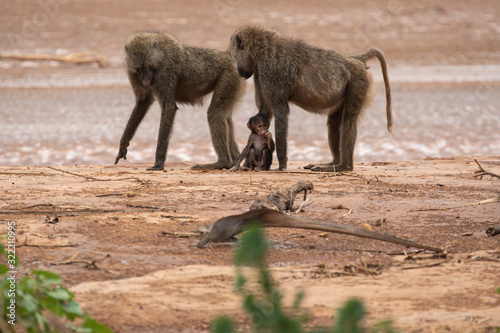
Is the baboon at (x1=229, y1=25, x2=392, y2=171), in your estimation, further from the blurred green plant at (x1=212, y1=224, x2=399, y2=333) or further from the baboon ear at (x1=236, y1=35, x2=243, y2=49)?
the blurred green plant at (x1=212, y1=224, x2=399, y2=333)

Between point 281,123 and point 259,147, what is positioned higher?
point 281,123

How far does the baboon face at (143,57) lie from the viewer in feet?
25.1

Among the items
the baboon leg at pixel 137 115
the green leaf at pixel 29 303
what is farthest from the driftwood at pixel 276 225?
the baboon leg at pixel 137 115

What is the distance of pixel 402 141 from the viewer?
11992mm

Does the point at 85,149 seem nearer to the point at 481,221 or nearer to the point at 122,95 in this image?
the point at 122,95

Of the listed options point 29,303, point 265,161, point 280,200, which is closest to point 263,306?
point 29,303

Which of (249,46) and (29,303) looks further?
(249,46)

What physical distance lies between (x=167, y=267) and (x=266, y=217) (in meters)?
0.59

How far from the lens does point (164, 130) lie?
798 centimetres

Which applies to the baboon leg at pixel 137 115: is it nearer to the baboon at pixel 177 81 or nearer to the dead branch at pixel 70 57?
the baboon at pixel 177 81

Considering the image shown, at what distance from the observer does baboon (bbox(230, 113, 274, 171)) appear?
7621mm

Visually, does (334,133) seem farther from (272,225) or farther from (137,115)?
(272,225)

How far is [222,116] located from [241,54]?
2.55ft

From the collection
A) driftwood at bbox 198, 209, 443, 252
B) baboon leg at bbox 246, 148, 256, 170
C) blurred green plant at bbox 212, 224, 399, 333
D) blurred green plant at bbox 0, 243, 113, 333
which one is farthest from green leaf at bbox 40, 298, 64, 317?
baboon leg at bbox 246, 148, 256, 170
